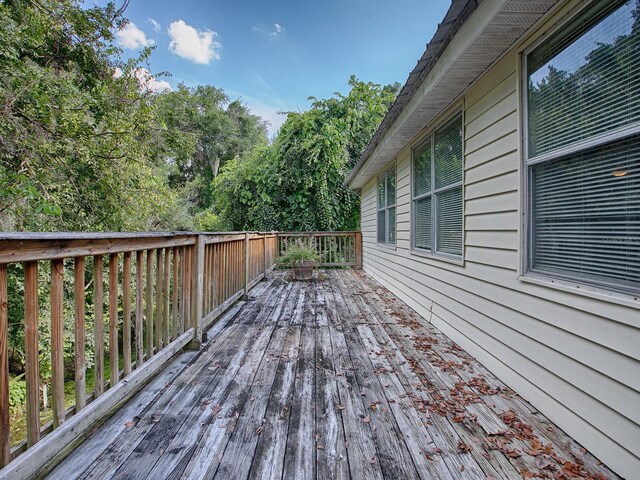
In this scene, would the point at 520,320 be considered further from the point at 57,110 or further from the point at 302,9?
the point at 302,9

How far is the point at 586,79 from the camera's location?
1508 mm

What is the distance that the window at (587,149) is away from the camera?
1.31 m

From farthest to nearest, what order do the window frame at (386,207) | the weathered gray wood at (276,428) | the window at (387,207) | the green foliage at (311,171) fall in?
the green foliage at (311,171), the window at (387,207), the window frame at (386,207), the weathered gray wood at (276,428)

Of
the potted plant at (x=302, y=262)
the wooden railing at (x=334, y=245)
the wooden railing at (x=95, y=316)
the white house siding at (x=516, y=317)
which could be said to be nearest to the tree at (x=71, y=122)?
the wooden railing at (x=95, y=316)

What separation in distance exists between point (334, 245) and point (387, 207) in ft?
10.6

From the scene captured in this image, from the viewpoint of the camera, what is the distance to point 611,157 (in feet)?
4.54

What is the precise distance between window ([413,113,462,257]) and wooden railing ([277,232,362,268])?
449cm

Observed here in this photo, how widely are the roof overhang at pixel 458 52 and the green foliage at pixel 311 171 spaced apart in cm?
554

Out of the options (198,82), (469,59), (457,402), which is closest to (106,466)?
(457,402)

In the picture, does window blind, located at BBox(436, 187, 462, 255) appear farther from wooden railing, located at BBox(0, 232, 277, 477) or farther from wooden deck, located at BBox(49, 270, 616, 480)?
wooden railing, located at BBox(0, 232, 277, 477)

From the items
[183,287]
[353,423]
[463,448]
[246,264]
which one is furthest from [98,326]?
[246,264]

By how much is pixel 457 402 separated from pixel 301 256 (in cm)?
508

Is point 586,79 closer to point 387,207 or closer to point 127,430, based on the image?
point 127,430

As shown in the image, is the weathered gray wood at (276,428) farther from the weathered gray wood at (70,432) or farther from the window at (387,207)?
the window at (387,207)
